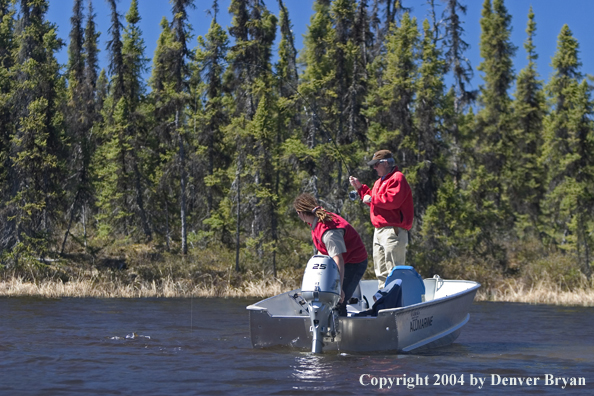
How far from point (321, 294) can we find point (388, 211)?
6.31ft

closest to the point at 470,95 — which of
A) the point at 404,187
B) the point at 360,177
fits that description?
the point at 360,177

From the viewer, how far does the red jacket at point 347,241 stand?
785 cm

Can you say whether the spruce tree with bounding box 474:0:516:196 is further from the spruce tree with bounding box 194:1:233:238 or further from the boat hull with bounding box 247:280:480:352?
the boat hull with bounding box 247:280:480:352

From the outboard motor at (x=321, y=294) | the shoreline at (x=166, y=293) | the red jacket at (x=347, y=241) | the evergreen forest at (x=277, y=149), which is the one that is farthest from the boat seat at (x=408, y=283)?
the evergreen forest at (x=277, y=149)

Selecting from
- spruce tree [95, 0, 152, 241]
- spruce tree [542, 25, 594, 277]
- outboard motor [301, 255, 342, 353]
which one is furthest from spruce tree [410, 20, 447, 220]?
outboard motor [301, 255, 342, 353]

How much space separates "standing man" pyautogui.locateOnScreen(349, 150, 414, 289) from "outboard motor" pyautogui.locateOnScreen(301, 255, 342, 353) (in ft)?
4.79

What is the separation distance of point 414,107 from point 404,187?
66.5 feet

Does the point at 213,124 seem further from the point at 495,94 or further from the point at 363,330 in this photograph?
the point at 363,330

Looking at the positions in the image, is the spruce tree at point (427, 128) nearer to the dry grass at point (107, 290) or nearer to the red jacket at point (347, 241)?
the dry grass at point (107, 290)

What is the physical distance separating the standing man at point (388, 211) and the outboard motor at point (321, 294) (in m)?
1.46

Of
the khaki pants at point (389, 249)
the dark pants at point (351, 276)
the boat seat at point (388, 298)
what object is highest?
the khaki pants at point (389, 249)

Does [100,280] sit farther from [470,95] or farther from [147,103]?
[470,95]

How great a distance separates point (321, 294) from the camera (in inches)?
294

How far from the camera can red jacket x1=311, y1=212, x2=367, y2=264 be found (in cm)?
785
